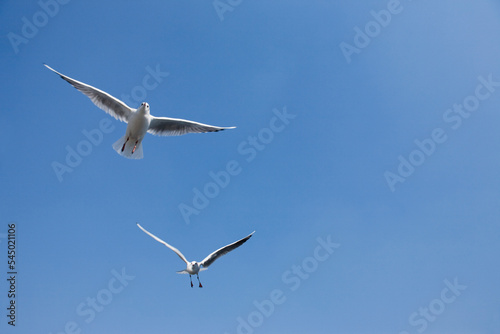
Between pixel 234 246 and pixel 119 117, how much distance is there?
17.0 ft

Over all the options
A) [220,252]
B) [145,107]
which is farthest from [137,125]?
[220,252]

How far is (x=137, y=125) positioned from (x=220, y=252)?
481 cm

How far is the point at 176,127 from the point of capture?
14164 millimetres

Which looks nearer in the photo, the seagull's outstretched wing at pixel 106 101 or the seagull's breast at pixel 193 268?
the seagull's outstretched wing at pixel 106 101

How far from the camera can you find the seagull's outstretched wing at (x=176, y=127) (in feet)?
45.4

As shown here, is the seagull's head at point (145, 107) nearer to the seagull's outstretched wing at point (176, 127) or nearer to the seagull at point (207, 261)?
the seagull's outstretched wing at point (176, 127)

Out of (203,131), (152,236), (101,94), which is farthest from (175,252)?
(101,94)

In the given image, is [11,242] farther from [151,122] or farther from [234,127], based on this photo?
[234,127]

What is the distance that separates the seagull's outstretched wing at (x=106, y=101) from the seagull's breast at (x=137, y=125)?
34 centimetres

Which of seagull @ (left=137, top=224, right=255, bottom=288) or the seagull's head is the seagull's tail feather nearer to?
the seagull's head

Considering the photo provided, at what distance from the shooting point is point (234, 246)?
48.4ft

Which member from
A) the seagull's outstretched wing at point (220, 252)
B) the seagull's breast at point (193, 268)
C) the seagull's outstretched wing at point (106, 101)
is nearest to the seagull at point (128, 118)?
the seagull's outstretched wing at point (106, 101)

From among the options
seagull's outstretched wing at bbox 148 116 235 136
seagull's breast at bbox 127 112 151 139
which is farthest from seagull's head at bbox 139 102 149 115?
seagull's outstretched wing at bbox 148 116 235 136

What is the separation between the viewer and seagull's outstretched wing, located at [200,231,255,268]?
48.1 ft
